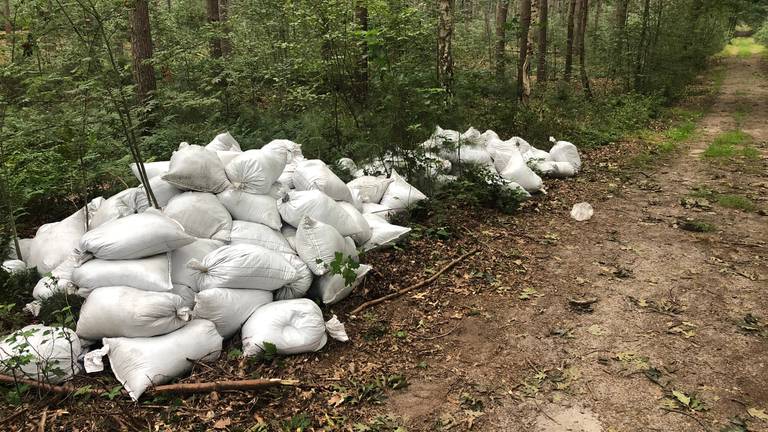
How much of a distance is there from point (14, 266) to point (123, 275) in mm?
1371

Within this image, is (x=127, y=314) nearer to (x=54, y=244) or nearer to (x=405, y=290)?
(x=54, y=244)

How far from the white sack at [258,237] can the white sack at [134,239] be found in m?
0.43

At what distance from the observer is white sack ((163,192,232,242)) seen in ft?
11.0

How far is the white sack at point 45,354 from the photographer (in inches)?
98.4

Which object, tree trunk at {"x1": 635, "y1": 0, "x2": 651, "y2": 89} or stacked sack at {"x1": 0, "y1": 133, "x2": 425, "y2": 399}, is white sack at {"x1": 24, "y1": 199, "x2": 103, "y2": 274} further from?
tree trunk at {"x1": 635, "y1": 0, "x2": 651, "y2": 89}

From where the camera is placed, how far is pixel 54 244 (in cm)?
352

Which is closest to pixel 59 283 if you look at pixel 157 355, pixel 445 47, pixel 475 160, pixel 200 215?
pixel 200 215

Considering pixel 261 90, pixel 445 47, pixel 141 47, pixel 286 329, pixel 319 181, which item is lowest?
pixel 286 329

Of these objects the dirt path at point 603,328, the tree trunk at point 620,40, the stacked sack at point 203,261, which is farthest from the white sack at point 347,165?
the tree trunk at point 620,40

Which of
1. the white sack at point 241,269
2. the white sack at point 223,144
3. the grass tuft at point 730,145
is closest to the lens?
the white sack at point 241,269

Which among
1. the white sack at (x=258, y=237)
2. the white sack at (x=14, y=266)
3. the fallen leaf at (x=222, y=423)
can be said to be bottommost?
the fallen leaf at (x=222, y=423)

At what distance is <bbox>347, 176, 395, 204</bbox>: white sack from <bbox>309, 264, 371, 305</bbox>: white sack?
1306 mm

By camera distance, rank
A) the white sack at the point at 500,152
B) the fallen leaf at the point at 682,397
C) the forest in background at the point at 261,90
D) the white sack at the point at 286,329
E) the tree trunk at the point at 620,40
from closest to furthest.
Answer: the fallen leaf at the point at 682,397 < the white sack at the point at 286,329 < the forest in background at the point at 261,90 < the white sack at the point at 500,152 < the tree trunk at the point at 620,40

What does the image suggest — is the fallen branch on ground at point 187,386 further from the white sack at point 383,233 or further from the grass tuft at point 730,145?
the grass tuft at point 730,145
